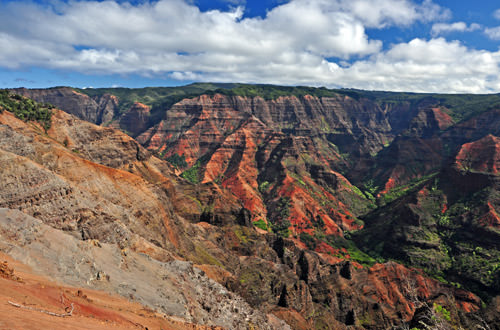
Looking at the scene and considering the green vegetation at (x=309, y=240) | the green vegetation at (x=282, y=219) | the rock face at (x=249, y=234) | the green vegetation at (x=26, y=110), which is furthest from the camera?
the green vegetation at (x=282, y=219)

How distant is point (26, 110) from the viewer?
94.6 m

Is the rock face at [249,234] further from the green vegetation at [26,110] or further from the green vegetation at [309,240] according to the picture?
the green vegetation at [26,110]

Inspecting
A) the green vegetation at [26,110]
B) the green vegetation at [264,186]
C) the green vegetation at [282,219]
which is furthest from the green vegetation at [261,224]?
the green vegetation at [26,110]

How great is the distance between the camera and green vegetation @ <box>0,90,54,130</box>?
91.9 meters

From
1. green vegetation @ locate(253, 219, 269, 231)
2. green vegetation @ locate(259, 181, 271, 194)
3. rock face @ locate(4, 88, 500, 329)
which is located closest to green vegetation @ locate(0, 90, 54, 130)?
rock face @ locate(4, 88, 500, 329)

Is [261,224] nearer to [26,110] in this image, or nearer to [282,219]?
[282,219]

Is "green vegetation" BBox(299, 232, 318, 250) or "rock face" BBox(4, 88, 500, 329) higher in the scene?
"rock face" BBox(4, 88, 500, 329)

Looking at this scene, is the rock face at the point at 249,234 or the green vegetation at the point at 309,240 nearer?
the rock face at the point at 249,234

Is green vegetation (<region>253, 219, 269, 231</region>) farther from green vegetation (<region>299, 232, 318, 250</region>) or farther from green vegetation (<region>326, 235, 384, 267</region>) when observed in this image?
green vegetation (<region>326, 235, 384, 267</region>)

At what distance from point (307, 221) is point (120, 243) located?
120662 millimetres

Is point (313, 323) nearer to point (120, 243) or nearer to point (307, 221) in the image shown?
point (120, 243)

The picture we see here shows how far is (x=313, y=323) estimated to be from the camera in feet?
211

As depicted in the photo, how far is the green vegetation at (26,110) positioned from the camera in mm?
91875

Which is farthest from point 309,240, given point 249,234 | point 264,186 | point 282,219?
point 264,186
